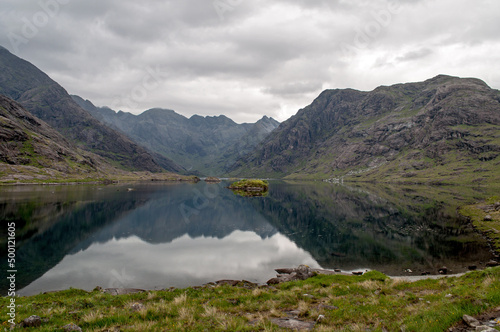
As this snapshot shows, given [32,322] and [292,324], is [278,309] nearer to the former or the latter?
[292,324]

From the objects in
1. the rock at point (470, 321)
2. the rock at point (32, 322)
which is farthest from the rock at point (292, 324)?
the rock at point (32, 322)

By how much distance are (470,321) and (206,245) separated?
47540 mm

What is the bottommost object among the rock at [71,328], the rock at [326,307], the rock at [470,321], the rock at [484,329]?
the rock at [326,307]

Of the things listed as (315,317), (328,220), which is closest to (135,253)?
(315,317)

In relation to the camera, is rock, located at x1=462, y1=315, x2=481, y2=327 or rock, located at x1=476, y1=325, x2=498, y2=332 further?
rock, located at x1=462, y1=315, x2=481, y2=327

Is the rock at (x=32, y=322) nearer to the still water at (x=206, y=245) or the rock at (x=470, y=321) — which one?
the still water at (x=206, y=245)

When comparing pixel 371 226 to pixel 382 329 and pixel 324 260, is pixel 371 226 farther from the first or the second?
pixel 382 329

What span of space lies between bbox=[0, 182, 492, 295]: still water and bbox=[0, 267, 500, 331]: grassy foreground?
12.2 metres

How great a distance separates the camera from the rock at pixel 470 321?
9.80m

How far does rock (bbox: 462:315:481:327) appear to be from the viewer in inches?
386

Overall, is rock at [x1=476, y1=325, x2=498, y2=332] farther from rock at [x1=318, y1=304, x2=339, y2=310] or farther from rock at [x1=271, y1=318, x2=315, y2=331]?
rock at [x1=318, y1=304, x2=339, y2=310]

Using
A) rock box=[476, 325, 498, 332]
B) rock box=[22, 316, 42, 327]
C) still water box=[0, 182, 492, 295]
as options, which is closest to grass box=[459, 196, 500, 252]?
still water box=[0, 182, 492, 295]

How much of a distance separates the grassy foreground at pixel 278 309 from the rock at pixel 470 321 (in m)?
0.49

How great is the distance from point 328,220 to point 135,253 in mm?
56594
